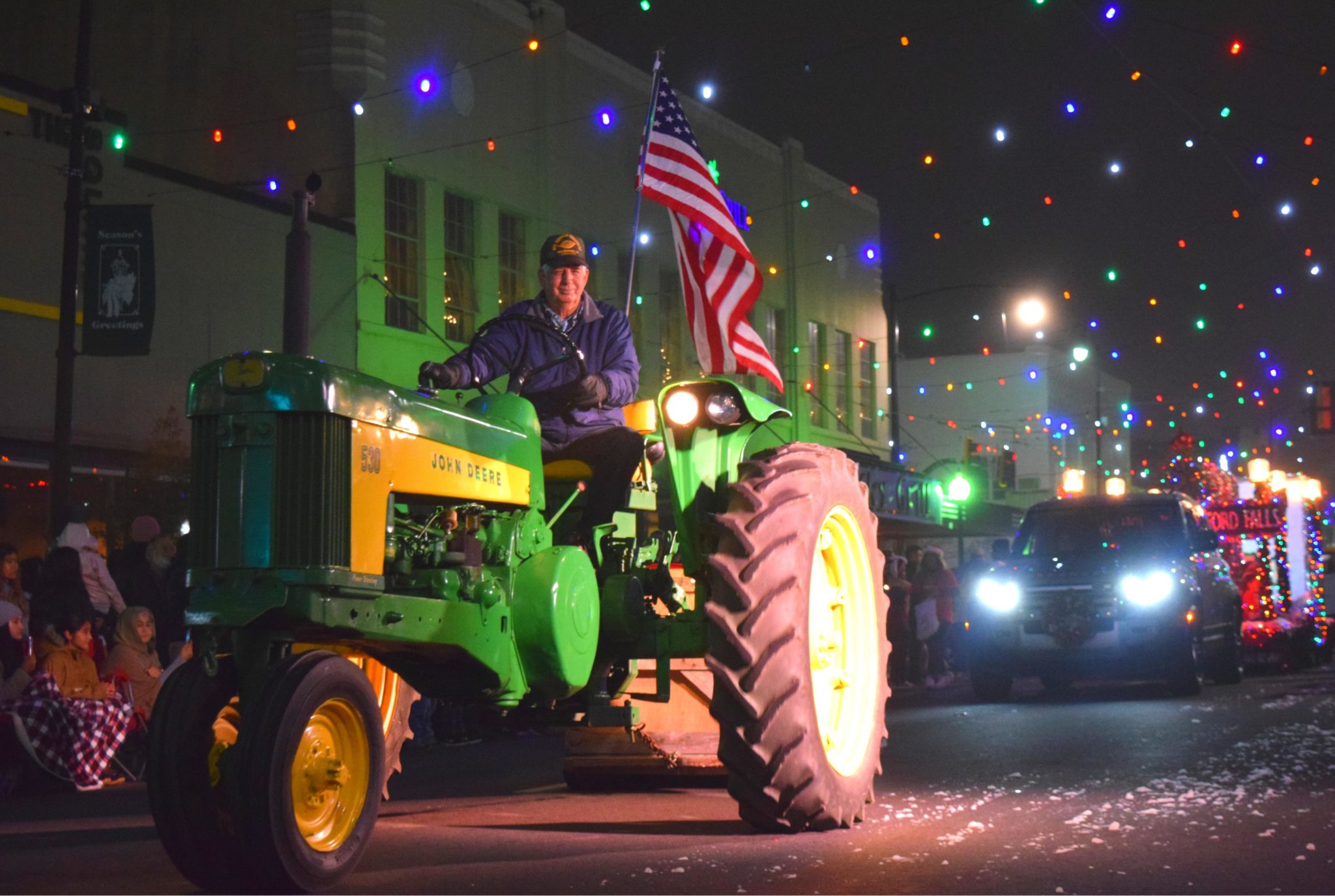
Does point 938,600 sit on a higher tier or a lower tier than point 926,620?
higher

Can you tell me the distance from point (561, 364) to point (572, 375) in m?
0.07

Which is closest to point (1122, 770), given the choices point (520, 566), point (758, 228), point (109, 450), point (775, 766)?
point (775, 766)

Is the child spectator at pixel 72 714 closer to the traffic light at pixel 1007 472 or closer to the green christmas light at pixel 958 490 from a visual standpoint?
the green christmas light at pixel 958 490

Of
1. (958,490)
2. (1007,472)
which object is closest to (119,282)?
(958,490)

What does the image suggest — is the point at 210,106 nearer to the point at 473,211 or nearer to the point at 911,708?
the point at 473,211

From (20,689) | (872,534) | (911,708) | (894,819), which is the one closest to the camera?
(894,819)

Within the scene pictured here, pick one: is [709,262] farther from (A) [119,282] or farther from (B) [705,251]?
(A) [119,282]

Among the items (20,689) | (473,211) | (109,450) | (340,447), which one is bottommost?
(20,689)

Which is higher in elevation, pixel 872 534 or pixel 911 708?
pixel 872 534

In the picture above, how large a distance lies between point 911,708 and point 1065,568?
98.3 inches

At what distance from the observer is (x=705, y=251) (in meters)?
15.1

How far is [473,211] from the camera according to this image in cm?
2450

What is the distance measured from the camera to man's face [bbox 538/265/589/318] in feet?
25.3

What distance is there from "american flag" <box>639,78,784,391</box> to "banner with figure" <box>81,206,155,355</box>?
6.16 metres
